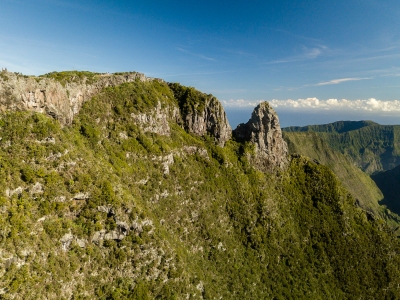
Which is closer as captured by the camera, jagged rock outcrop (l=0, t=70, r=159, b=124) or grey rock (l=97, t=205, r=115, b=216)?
jagged rock outcrop (l=0, t=70, r=159, b=124)

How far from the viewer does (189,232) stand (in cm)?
7069

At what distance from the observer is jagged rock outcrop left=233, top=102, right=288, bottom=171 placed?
110m

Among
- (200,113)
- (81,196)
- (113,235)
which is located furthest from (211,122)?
(81,196)

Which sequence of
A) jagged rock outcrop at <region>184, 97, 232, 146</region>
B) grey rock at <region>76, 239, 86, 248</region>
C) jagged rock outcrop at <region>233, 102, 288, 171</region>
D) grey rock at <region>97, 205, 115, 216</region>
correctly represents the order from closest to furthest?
Answer: grey rock at <region>76, 239, 86, 248</region>, grey rock at <region>97, 205, 115, 216</region>, jagged rock outcrop at <region>184, 97, 232, 146</region>, jagged rock outcrop at <region>233, 102, 288, 171</region>

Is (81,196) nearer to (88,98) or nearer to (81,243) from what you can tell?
(81,243)

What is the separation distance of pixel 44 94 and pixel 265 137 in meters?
93.7

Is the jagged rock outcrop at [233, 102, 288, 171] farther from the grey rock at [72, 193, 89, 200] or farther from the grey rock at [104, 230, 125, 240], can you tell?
the grey rock at [72, 193, 89, 200]

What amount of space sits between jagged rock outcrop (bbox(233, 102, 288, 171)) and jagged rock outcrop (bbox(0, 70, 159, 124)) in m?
74.0

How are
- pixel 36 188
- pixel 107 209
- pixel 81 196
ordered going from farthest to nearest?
1. pixel 107 209
2. pixel 81 196
3. pixel 36 188

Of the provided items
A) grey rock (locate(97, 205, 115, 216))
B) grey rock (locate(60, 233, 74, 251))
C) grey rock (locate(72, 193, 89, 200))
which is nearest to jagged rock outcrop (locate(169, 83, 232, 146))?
grey rock (locate(97, 205, 115, 216))

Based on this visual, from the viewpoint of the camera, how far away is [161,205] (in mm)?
67750

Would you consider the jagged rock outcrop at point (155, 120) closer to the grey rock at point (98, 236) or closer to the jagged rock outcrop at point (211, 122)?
A: the jagged rock outcrop at point (211, 122)

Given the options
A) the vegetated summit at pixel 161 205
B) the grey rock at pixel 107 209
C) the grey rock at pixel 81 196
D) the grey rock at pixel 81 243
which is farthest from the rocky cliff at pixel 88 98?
the grey rock at pixel 81 243

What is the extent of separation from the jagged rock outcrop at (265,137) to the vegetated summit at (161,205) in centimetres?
→ 62
